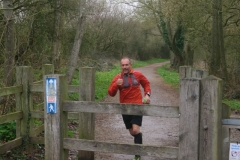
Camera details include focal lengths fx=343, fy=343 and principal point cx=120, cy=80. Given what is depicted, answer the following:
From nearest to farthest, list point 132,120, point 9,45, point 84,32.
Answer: point 132,120
point 9,45
point 84,32

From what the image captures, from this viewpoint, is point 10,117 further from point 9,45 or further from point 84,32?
point 84,32

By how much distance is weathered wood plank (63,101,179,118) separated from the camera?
171 inches

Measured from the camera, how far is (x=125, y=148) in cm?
454

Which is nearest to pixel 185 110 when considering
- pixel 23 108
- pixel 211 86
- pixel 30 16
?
pixel 211 86

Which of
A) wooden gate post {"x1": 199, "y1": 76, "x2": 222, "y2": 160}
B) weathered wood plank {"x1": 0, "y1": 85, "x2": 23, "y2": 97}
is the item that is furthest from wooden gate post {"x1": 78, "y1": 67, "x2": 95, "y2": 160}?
wooden gate post {"x1": 199, "y1": 76, "x2": 222, "y2": 160}

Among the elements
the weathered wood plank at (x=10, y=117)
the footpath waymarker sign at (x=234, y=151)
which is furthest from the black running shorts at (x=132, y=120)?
the footpath waymarker sign at (x=234, y=151)

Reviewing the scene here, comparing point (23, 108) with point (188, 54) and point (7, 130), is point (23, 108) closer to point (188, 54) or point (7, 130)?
point (7, 130)

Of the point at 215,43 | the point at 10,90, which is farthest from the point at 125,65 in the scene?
the point at 215,43

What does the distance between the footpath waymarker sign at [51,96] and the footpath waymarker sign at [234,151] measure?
2391 mm

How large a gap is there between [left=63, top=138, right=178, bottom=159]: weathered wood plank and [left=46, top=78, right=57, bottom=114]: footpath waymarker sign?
478mm

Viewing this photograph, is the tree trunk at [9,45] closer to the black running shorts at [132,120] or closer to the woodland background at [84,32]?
the woodland background at [84,32]

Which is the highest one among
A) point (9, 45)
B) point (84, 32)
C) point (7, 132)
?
point (84, 32)

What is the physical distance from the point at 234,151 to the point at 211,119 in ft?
1.44

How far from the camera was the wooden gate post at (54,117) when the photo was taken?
4.84 metres
